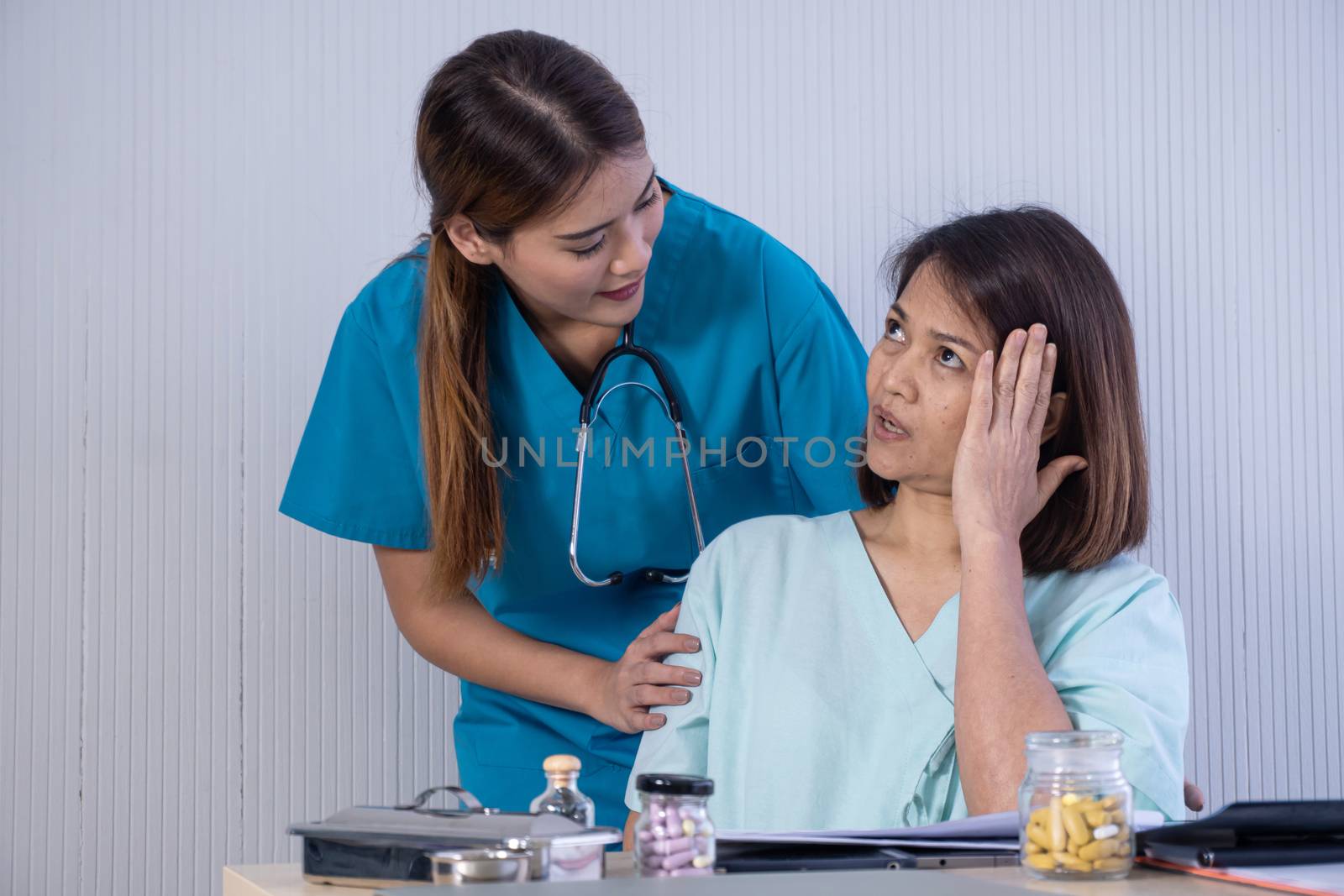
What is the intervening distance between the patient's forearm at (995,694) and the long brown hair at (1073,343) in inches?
Answer: 6.8

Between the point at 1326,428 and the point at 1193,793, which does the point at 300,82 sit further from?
the point at 1326,428

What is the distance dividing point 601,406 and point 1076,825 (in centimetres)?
92

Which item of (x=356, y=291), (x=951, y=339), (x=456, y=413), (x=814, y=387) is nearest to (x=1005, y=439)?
(x=951, y=339)

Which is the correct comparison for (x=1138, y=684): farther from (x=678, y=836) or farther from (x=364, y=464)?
(x=364, y=464)

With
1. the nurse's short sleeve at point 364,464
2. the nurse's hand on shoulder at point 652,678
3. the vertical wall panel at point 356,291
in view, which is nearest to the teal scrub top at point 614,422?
the nurse's short sleeve at point 364,464

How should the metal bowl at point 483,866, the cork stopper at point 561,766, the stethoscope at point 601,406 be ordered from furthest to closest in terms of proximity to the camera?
1. the stethoscope at point 601,406
2. the cork stopper at point 561,766
3. the metal bowl at point 483,866

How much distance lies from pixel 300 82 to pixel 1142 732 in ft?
4.81

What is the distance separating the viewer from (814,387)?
1595 mm

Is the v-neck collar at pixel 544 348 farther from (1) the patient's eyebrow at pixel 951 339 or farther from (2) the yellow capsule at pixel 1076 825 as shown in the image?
(2) the yellow capsule at pixel 1076 825

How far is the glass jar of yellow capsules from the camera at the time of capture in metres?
0.74

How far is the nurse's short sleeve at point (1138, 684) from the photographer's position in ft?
3.58

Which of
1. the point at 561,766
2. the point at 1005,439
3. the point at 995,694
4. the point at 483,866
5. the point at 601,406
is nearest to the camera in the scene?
the point at 483,866

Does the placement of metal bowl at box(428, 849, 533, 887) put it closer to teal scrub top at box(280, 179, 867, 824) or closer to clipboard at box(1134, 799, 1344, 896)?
clipboard at box(1134, 799, 1344, 896)

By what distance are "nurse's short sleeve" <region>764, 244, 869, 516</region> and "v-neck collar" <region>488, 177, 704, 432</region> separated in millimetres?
112
